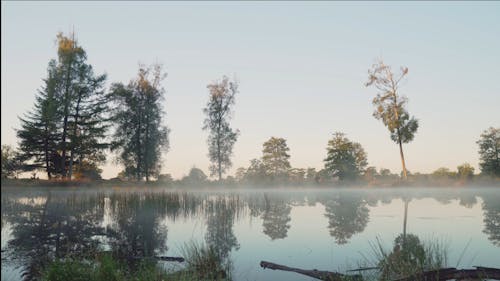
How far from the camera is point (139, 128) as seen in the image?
40969mm

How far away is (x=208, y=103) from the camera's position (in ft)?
154

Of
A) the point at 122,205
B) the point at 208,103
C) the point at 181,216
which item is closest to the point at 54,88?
the point at 208,103

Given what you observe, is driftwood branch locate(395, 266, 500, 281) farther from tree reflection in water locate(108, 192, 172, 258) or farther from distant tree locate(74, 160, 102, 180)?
distant tree locate(74, 160, 102, 180)

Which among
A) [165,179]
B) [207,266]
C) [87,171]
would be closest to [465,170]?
[165,179]

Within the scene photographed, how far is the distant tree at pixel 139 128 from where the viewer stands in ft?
132

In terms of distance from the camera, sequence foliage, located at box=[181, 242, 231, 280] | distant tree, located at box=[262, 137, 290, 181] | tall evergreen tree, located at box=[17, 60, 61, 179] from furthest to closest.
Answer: distant tree, located at box=[262, 137, 290, 181] → tall evergreen tree, located at box=[17, 60, 61, 179] → foliage, located at box=[181, 242, 231, 280]

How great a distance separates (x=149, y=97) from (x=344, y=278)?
39.8 meters

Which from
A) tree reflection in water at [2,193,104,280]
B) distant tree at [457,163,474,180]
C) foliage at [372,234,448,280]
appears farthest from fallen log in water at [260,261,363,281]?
distant tree at [457,163,474,180]

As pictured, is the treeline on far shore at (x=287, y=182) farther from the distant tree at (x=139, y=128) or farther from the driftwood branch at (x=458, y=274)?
the driftwood branch at (x=458, y=274)

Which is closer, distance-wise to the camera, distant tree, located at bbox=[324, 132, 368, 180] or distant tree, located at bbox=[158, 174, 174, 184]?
distant tree, located at bbox=[158, 174, 174, 184]

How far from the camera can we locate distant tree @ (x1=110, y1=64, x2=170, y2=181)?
40.2m

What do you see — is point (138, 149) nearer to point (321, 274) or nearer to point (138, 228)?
point (138, 228)

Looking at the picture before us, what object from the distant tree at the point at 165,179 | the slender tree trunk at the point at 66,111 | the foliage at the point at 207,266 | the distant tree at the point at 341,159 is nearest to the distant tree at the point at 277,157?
the distant tree at the point at 341,159

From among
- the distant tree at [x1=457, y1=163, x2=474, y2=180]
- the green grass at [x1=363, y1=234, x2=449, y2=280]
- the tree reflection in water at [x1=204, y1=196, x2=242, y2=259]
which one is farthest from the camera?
the distant tree at [x1=457, y1=163, x2=474, y2=180]
